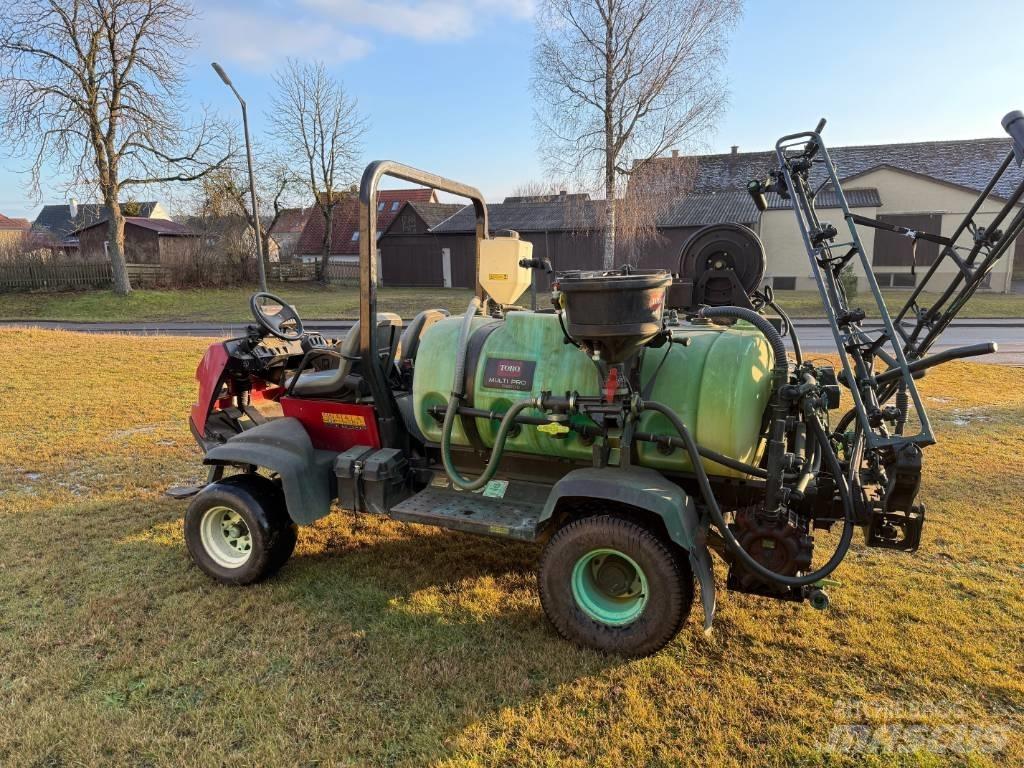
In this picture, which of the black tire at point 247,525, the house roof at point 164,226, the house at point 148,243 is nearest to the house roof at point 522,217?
the house at point 148,243

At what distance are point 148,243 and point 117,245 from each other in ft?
54.3

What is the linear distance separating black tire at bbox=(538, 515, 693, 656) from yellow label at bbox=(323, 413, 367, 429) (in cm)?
136

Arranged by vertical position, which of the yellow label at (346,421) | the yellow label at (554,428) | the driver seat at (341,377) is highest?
the driver seat at (341,377)

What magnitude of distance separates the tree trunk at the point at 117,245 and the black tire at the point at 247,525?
1026 inches

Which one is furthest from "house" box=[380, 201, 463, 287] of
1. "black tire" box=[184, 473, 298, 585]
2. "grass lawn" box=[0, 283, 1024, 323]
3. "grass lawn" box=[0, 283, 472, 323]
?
"black tire" box=[184, 473, 298, 585]

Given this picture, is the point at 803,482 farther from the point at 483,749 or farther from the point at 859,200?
the point at 859,200

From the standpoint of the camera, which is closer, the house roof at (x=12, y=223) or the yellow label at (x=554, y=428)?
the yellow label at (x=554, y=428)

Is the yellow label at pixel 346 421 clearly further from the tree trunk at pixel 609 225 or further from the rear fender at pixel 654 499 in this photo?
the tree trunk at pixel 609 225

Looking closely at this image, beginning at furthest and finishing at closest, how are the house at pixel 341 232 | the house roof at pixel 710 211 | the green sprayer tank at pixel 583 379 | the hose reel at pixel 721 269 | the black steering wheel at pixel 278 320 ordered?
the house at pixel 341 232, the house roof at pixel 710 211, the black steering wheel at pixel 278 320, the hose reel at pixel 721 269, the green sprayer tank at pixel 583 379

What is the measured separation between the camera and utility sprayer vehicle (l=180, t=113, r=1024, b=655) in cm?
281

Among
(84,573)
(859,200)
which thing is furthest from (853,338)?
(859,200)

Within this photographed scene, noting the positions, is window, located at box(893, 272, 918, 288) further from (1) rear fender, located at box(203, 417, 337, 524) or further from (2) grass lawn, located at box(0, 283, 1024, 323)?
(1) rear fender, located at box(203, 417, 337, 524)

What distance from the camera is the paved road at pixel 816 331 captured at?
13060mm

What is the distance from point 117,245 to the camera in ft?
83.5
